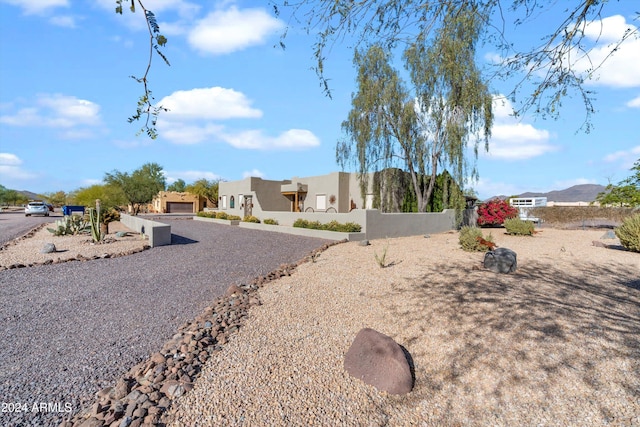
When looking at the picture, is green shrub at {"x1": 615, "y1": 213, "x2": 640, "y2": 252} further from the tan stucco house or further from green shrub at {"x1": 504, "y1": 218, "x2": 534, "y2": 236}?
the tan stucco house

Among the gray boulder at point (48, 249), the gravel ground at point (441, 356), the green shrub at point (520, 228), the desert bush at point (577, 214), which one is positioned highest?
the desert bush at point (577, 214)

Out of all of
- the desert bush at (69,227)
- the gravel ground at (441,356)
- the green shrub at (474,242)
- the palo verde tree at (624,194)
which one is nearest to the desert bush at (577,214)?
the palo verde tree at (624,194)

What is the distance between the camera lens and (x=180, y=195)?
49.5m

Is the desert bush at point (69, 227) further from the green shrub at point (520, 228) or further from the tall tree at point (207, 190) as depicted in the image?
the tall tree at point (207, 190)

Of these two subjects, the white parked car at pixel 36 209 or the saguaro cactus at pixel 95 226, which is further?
the white parked car at pixel 36 209

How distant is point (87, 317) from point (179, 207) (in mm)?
48386

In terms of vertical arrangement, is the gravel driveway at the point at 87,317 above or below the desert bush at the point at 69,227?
below

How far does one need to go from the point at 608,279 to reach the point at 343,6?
7911 mm

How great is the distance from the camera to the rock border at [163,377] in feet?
8.66

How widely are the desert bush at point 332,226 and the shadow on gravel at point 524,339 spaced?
772 centimetres

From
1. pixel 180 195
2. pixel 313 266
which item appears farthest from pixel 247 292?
pixel 180 195

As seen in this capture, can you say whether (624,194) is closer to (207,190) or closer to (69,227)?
(69,227)

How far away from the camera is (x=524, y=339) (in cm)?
396

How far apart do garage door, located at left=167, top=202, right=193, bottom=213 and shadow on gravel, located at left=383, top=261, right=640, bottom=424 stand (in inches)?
1932
